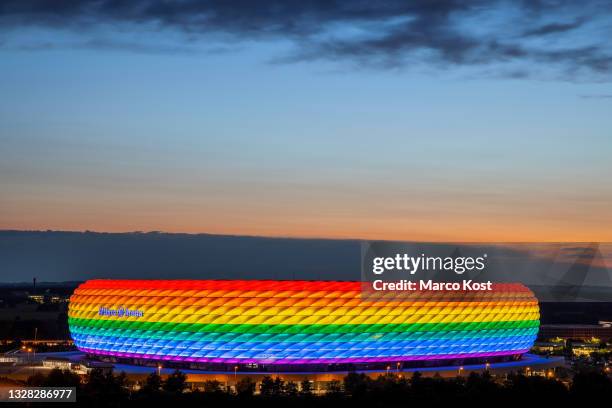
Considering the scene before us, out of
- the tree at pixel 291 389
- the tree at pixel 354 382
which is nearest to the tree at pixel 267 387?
the tree at pixel 291 389

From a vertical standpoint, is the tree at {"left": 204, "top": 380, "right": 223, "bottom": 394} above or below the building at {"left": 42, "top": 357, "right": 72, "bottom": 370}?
below

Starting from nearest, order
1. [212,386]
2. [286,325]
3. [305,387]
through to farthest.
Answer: [212,386] < [305,387] < [286,325]

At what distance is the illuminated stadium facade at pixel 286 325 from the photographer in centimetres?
11138

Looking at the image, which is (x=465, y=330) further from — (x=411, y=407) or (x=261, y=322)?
(x=411, y=407)

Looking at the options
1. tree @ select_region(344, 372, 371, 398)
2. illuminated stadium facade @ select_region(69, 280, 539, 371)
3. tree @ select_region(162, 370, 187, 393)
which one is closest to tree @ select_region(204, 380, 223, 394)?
tree @ select_region(162, 370, 187, 393)

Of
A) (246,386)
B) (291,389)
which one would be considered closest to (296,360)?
(246,386)

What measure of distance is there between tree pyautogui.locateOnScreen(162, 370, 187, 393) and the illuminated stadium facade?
1209 cm

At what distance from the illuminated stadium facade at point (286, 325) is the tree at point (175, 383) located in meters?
12.1

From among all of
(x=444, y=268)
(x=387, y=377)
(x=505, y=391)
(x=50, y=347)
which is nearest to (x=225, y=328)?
(x=387, y=377)

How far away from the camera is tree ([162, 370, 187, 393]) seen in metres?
95.5

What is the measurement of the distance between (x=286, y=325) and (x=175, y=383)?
17.6 meters

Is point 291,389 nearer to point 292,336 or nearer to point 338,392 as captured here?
point 338,392

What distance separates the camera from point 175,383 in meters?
97.2

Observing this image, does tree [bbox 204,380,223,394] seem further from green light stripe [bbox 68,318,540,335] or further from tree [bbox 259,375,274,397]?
green light stripe [bbox 68,318,540,335]
